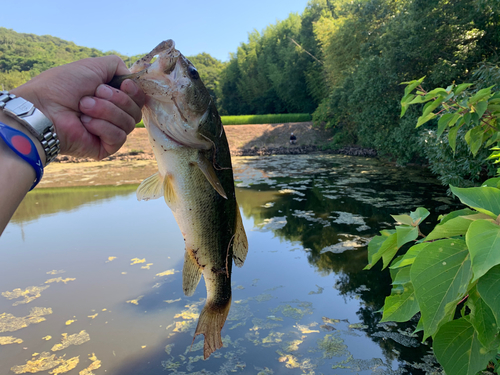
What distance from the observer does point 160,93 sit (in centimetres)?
123

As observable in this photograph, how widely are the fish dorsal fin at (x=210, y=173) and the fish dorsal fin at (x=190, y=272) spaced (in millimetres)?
412

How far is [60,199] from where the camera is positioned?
32.6 ft

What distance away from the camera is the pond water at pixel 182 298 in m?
3.34

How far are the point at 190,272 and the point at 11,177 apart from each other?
2.66ft

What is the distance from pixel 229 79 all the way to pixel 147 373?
132 ft

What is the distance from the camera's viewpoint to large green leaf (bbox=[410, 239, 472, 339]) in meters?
0.69

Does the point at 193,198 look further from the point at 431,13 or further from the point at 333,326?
the point at 431,13

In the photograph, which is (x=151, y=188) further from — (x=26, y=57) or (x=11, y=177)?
(x=26, y=57)

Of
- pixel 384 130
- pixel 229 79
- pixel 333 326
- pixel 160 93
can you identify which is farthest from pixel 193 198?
pixel 229 79

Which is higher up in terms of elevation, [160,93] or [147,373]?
[160,93]

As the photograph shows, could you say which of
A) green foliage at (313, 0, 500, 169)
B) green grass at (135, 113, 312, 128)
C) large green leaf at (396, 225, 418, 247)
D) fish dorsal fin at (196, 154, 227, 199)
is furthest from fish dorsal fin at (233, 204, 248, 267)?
green grass at (135, 113, 312, 128)

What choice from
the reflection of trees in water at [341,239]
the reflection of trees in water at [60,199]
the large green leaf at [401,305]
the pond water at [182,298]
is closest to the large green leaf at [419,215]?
the large green leaf at [401,305]

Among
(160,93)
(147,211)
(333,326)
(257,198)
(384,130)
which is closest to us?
Answer: (160,93)

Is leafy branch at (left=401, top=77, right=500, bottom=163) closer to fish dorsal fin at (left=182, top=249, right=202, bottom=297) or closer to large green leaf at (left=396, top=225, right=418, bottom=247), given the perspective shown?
large green leaf at (left=396, top=225, right=418, bottom=247)
